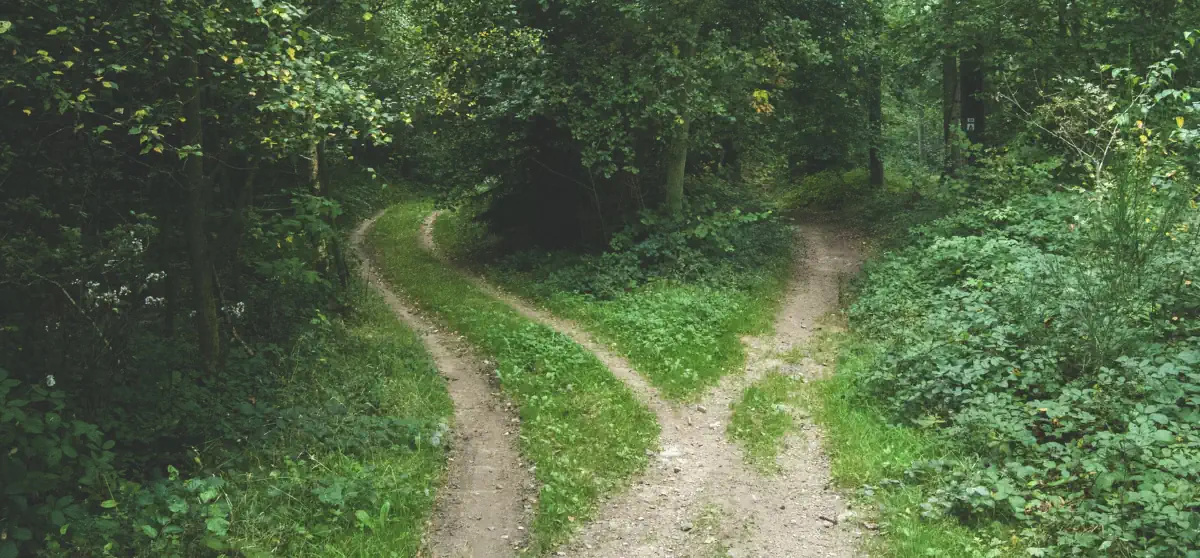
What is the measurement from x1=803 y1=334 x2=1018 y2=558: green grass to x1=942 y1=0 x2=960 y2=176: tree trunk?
10529 millimetres

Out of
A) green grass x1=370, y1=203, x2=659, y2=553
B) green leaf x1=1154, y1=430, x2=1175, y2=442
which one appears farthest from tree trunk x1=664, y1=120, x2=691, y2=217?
green leaf x1=1154, y1=430, x2=1175, y2=442

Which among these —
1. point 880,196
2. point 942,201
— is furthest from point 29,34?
point 880,196

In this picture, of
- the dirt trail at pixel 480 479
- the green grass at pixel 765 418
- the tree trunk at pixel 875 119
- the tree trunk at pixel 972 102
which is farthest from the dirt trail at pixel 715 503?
the tree trunk at pixel 875 119

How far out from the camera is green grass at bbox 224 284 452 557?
6.68m

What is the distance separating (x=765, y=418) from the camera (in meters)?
9.55

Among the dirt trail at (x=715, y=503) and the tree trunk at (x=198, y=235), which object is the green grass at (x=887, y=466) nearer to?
the dirt trail at (x=715, y=503)

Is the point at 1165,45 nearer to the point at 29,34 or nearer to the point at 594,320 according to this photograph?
the point at 594,320

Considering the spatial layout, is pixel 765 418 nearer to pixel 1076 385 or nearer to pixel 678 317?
pixel 1076 385

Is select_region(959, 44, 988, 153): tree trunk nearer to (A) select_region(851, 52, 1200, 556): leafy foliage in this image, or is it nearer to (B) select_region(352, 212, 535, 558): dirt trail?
(A) select_region(851, 52, 1200, 556): leafy foliage

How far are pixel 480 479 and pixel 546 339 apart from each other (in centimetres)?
424

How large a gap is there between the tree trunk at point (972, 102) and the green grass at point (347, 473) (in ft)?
54.5


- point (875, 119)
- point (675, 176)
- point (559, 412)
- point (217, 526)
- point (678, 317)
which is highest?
point (875, 119)

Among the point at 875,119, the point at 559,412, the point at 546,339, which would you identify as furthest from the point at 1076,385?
the point at 875,119

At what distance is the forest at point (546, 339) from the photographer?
644 cm
